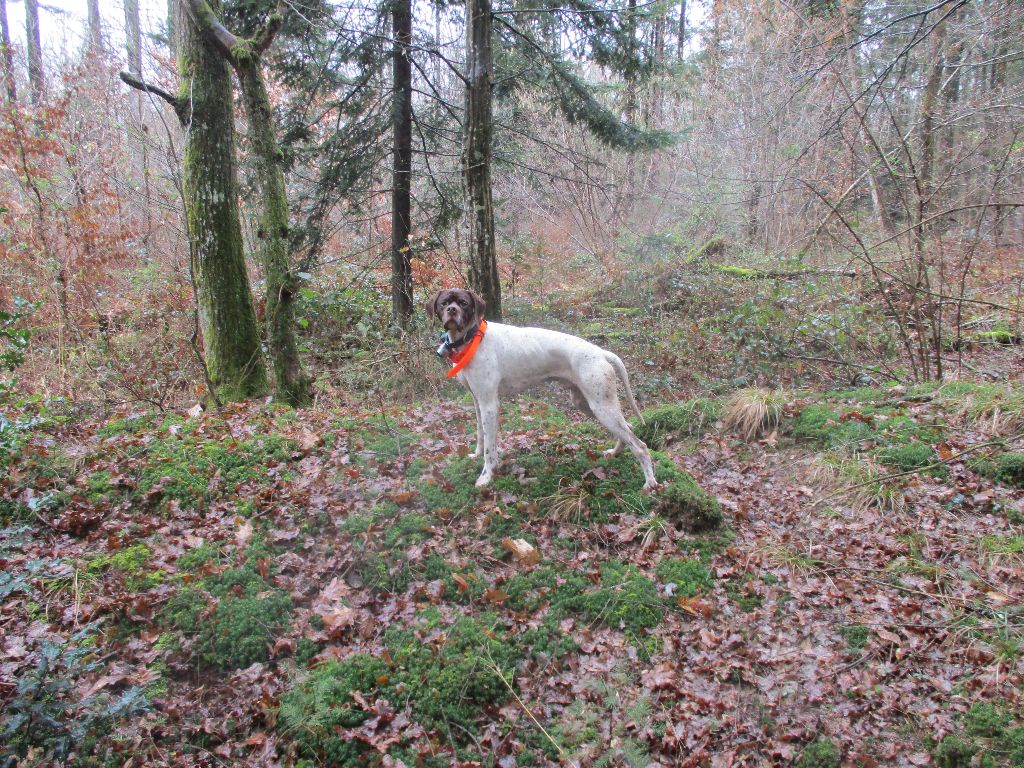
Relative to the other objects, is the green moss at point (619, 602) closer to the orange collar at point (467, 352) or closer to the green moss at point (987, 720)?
the green moss at point (987, 720)

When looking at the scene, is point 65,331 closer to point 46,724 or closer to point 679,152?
point 46,724

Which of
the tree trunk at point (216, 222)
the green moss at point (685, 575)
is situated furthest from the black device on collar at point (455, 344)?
the tree trunk at point (216, 222)

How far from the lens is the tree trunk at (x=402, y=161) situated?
31.2 feet

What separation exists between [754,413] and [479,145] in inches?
175

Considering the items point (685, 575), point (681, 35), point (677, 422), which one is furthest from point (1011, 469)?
point (681, 35)

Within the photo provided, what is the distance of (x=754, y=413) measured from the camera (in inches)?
241

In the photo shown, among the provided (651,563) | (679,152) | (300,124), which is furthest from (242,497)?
(679,152)

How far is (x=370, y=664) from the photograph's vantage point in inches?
128

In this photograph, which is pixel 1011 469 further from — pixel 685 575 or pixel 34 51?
pixel 34 51

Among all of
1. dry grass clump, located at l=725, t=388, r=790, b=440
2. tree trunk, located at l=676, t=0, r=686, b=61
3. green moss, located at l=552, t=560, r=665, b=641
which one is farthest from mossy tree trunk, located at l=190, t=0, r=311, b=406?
tree trunk, located at l=676, t=0, r=686, b=61

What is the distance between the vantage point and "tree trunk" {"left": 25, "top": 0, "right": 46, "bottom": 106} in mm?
11923

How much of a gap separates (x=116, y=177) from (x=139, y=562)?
10.5 metres

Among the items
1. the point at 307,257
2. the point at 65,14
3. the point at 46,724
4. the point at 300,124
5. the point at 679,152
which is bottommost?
the point at 46,724

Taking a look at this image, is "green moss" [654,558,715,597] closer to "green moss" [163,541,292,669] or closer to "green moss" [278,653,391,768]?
"green moss" [278,653,391,768]
